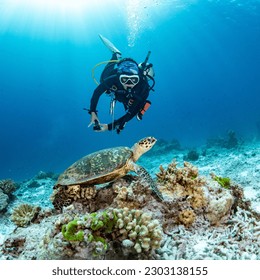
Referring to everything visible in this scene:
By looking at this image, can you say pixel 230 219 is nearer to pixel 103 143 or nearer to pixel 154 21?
pixel 154 21

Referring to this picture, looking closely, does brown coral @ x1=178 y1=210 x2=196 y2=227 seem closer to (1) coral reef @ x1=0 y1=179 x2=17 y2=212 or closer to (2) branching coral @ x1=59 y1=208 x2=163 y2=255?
(2) branching coral @ x1=59 y1=208 x2=163 y2=255

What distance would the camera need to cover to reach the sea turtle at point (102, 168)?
14.2 feet

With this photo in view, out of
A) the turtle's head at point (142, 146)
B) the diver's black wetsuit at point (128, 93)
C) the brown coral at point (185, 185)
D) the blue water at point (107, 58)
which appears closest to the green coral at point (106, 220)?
the brown coral at point (185, 185)

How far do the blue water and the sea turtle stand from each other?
22520 millimetres

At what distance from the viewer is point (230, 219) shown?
3.80 m

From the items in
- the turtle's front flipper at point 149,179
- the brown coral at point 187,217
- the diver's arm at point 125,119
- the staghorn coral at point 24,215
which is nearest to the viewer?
the brown coral at point 187,217

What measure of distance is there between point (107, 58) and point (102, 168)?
92198 millimetres

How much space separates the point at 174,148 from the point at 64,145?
8627 cm

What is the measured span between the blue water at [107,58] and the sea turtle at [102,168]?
2252 centimetres

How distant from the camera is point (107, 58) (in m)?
90.6

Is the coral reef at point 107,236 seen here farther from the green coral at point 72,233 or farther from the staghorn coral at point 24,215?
the staghorn coral at point 24,215

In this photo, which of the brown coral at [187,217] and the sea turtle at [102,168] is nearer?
the brown coral at [187,217]

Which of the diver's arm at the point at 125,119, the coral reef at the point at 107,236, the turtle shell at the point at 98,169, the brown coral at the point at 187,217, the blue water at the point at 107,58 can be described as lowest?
the coral reef at the point at 107,236

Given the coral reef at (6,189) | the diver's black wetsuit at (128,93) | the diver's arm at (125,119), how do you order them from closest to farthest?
the diver's arm at (125,119), the diver's black wetsuit at (128,93), the coral reef at (6,189)
